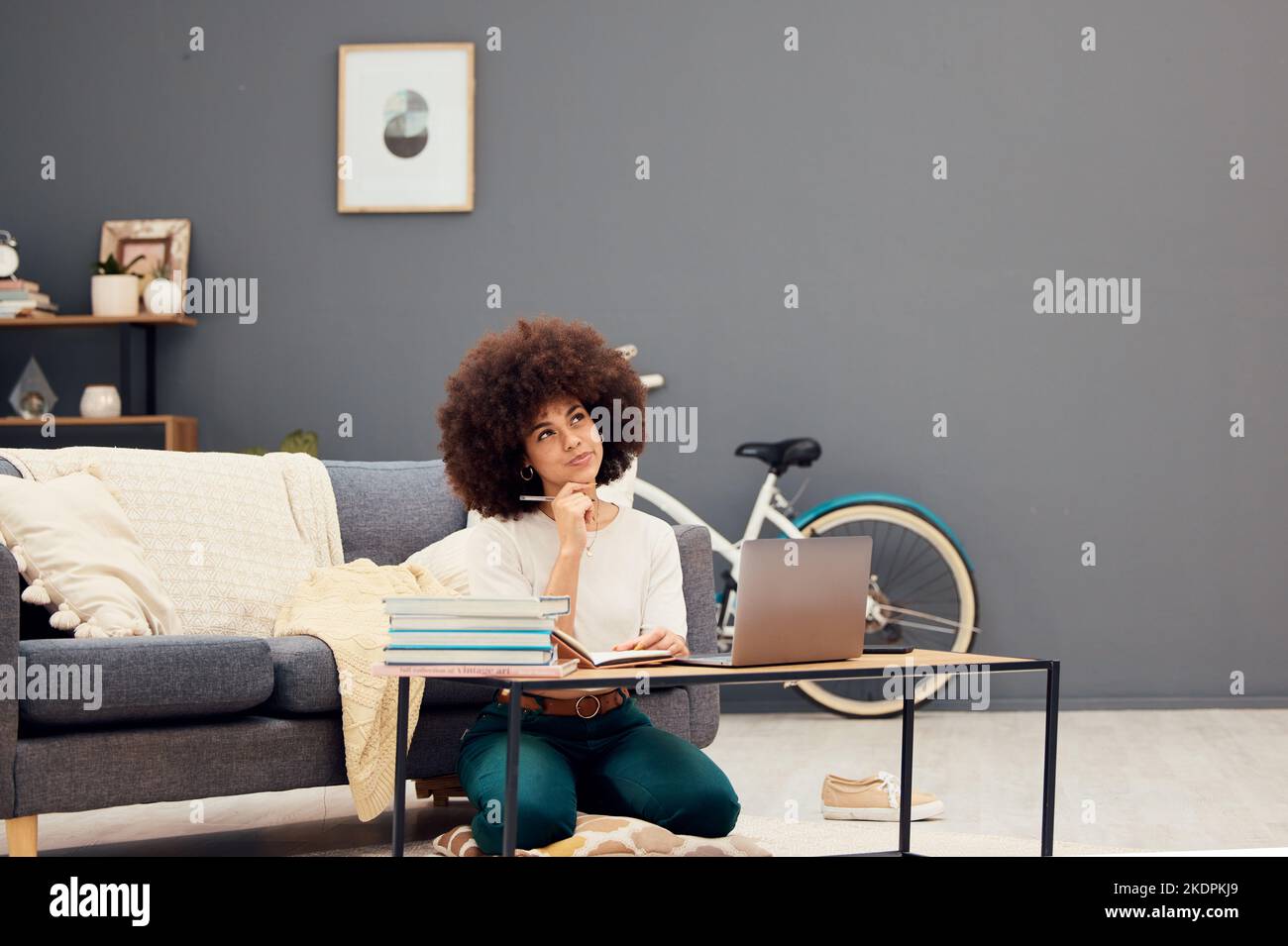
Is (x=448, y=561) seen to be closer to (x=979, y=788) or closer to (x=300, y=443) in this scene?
(x=979, y=788)

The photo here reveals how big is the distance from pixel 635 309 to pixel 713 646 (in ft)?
6.81

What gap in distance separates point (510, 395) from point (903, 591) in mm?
2724

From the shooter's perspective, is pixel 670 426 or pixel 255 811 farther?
pixel 670 426

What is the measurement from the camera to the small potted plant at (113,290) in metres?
4.64

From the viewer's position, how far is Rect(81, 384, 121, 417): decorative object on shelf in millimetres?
4652

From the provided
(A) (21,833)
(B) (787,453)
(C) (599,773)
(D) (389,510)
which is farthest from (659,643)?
(B) (787,453)

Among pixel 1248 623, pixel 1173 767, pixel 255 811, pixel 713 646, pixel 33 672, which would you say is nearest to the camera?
pixel 33 672

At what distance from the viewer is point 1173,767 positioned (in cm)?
367

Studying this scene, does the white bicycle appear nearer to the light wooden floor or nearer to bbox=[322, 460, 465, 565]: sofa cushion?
the light wooden floor

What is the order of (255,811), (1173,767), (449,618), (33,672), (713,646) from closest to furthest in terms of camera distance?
(449,618) < (33,672) < (713,646) < (255,811) < (1173,767)

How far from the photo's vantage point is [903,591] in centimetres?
469

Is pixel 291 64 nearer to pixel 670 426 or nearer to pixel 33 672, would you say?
pixel 670 426

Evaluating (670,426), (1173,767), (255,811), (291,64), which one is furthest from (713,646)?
(291,64)

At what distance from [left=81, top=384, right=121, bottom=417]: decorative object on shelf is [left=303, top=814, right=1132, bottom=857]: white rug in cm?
239
